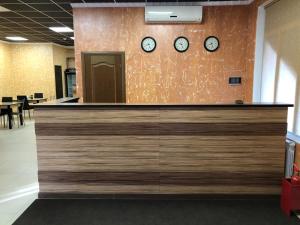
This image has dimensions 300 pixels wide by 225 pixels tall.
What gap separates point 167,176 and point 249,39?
349cm

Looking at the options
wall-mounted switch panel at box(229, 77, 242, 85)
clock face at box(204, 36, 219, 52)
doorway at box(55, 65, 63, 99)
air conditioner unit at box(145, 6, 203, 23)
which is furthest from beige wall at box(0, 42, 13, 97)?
wall-mounted switch panel at box(229, 77, 242, 85)

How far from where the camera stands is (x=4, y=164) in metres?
4.71

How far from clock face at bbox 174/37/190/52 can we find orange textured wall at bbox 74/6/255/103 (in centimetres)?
8

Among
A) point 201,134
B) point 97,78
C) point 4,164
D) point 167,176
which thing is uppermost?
point 97,78

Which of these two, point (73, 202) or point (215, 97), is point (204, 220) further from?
point (215, 97)

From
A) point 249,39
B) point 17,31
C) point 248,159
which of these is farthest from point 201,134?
point 17,31

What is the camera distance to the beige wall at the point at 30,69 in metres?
11.4

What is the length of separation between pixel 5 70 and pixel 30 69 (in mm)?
973

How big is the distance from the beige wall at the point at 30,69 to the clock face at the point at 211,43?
8.06 metres

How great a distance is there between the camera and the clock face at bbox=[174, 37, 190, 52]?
550cm

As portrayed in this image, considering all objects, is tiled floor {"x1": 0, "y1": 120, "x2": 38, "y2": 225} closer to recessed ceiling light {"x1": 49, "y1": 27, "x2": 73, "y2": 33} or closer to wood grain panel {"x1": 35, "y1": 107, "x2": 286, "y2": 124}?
wood grain panel {"x1": 35, "y1": 107, "x2": 286, "y2": 124}

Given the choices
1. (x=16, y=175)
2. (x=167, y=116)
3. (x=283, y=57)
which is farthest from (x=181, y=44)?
(x=16, y=175)

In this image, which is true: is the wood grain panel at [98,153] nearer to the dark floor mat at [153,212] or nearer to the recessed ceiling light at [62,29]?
the dark floor mat at [153,212]

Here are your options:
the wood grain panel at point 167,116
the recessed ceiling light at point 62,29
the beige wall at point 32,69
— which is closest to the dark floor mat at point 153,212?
the wood grain panel at point 167,116
